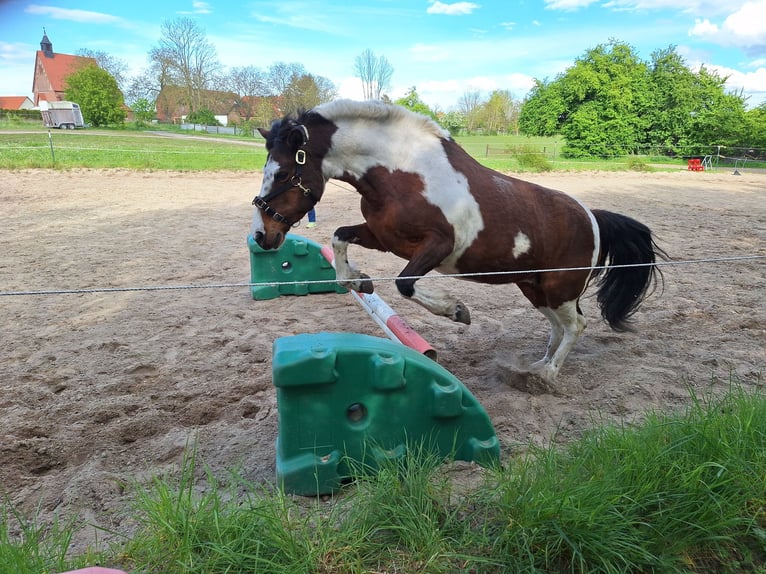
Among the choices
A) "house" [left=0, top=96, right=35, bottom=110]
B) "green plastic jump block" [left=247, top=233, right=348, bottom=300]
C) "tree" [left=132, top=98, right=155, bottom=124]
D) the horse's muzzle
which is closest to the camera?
the horse's muzzle

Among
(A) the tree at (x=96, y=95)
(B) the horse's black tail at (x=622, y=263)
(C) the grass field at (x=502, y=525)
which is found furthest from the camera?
(A) the tree at (x=96, y=95)

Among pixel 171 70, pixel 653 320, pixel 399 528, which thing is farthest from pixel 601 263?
pixel 171 70

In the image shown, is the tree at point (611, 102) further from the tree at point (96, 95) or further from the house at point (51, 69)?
the house at point (51, 69)

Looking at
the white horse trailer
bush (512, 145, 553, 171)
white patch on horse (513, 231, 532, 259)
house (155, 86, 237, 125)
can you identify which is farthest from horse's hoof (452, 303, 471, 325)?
house (155, 86, 237, 125)

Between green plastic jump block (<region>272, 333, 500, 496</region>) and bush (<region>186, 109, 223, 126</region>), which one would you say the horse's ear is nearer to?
green plastic jump block (<region>272, 333, 500, 496</region>)

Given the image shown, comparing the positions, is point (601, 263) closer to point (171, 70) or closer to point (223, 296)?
point (223, 296)

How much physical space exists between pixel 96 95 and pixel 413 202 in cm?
5582

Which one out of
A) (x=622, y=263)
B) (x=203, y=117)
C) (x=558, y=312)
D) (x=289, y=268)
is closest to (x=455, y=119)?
(x=203, y=117)

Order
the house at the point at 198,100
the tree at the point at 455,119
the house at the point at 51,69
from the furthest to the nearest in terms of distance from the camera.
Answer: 1. the tree at the point at 455,119
2. the house at the point at 51,69
3. the house at the point at 198,100

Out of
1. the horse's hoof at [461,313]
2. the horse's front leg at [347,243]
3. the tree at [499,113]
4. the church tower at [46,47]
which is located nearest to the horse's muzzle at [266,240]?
the horse's front leg at [347,243]

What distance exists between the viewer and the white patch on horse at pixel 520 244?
316 cm

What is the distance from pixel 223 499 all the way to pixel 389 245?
173 cm

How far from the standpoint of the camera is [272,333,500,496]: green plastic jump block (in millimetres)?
2094

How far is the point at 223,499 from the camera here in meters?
2.11
